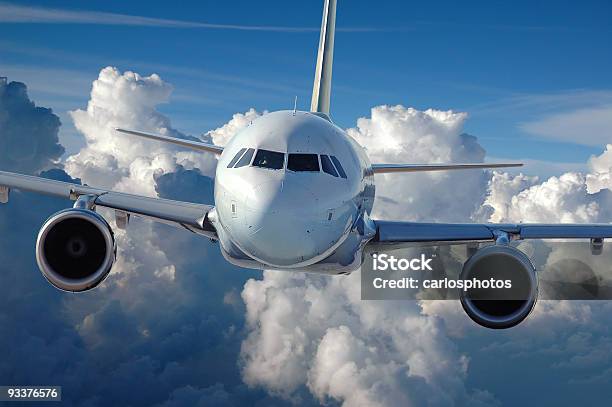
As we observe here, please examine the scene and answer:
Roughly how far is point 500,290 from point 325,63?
16004 mm

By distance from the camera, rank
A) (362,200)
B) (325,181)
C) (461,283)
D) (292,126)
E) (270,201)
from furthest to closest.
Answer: (461,283)
(362,200)
(292,126)
(325,181)
(270,201)

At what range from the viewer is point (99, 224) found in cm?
2059

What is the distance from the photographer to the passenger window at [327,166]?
16.6 meters

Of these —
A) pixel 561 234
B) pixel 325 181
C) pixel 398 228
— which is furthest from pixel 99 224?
pixel 561 234

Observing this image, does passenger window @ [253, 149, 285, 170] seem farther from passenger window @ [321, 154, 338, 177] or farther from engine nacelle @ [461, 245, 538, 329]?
engine nacelle @ [461, 245, 538, 329]

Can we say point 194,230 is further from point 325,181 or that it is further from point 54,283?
point 325,181

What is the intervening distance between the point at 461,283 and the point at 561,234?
3.98 metres

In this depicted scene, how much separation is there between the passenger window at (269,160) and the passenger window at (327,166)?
105 cm

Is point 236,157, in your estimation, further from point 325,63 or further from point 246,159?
point 325,63

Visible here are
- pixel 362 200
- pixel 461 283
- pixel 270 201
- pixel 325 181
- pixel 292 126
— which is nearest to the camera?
pixel 270 201

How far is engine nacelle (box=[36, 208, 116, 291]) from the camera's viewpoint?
66.6ft

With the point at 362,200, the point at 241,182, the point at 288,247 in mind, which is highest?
the point at 362,200

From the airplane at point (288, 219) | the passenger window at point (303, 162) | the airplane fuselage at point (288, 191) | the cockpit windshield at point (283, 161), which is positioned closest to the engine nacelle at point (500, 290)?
the airplane at point (288, 219)

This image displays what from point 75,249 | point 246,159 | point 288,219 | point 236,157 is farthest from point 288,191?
point 75,249
